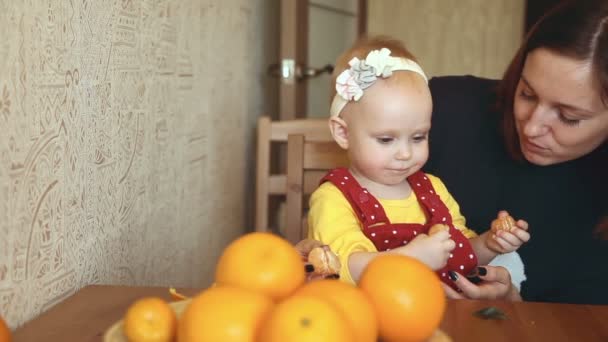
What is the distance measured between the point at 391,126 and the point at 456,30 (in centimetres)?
290

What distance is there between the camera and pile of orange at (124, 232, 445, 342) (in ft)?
1.77

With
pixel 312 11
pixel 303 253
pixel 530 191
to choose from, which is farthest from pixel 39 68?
pixel 312 11

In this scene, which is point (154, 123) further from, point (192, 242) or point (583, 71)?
point (583, 71)

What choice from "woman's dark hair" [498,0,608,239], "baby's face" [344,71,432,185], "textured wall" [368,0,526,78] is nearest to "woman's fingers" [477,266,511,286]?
"baby's face" [344,71,432,185]

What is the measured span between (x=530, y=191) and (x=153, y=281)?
0.86 metres

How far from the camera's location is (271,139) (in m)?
1.82

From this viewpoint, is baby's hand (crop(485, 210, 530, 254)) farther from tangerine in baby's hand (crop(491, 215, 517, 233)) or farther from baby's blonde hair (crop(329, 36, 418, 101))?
baby's blonde hair (crop(329, 36, 418, 101))

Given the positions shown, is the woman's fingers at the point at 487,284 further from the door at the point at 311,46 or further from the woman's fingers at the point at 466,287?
the door at the point at 311,46

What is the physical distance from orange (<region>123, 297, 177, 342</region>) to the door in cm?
183

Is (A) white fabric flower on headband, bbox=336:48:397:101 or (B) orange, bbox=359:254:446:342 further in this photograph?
(A) white fabric flower on headband, bbox=336:48:397:101

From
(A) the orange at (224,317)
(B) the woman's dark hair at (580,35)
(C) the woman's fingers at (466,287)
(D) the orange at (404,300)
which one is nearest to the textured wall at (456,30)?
(B) the woman's dark hair at (580,35)

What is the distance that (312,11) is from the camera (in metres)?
2.68

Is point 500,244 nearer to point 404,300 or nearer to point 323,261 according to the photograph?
point 323,261

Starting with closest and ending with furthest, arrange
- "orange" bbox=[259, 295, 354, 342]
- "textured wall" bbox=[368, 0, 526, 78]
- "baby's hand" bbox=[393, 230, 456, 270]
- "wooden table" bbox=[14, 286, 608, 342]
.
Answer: "orange" bbox=[259, 295, 354, 342]
"wooden table" bbox=[14, 286, 608, 342]
"baby's hand" bbox=[393, 230, 456, 270]
"textured wall" bbox=[368, 0, 526, 78]
